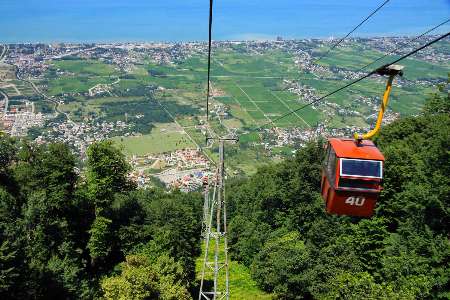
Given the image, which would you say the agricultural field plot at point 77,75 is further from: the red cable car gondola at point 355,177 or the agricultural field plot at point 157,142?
the red cable car gondola at point 355,177

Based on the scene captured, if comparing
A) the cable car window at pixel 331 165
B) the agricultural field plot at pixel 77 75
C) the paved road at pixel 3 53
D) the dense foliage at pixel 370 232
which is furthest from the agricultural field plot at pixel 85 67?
the cable car window at pixel 331 165

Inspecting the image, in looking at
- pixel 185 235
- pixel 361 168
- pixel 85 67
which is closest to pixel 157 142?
pixel 85 67

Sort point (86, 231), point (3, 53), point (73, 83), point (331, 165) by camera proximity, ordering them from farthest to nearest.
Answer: point (3, 53)
point (73, 83)
point (86, 231)
point (331, 165)

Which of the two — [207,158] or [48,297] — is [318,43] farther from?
[48,297]

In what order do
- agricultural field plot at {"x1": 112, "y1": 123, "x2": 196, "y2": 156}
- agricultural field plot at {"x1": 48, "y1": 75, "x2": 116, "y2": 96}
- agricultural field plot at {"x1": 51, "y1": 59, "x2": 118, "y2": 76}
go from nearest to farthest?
1. agricultural field plot at {"x1": 112, "y1": 123, "x2": 196, "y2": 156}
2. agricultural field plot at {"x1": 48, "y1": 75, "x2": 116, "y2": 96}
3. agricultural field plot at {"x1": 51, "y1": 59, "x2": 118, "y2": 76}

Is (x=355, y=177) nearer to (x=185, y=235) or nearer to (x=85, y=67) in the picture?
(x=185, y=235)

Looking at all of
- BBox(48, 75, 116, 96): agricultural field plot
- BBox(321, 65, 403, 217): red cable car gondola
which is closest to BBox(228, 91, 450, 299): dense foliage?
BBox(321, 65, 403, 217): red cable car gondola

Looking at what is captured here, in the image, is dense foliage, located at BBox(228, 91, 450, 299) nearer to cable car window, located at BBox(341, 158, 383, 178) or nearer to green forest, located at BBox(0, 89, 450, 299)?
green forest, located at BBox(0, 89, 450, 299)

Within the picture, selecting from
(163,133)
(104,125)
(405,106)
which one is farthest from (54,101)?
(405,106)
